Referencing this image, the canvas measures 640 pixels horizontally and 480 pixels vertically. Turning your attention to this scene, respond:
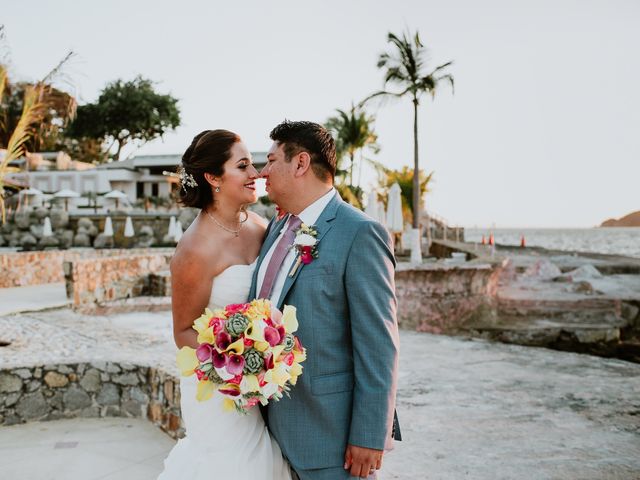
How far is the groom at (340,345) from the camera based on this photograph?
7.87ft

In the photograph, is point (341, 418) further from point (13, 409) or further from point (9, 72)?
point (9, 72)

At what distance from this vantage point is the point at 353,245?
2.45 metres

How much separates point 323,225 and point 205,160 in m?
1.02

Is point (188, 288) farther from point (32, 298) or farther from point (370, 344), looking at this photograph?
point (32, 298)

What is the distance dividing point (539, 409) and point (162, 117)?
5914cm

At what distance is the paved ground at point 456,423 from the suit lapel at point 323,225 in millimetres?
2888

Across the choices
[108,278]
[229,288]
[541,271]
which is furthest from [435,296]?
[541,271]

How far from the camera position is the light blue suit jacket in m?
2.40

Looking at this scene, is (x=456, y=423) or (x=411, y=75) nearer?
(x=456, y=423)

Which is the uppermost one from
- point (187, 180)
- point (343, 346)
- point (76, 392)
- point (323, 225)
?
point (187, 180)

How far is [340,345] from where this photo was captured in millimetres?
2512

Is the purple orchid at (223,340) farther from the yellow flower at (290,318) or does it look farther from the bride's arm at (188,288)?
the bride's arm at (188,288)

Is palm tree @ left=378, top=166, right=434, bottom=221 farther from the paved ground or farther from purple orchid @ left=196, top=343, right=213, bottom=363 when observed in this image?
purple orchid @ left=196, top=343, right=213, bottom=363

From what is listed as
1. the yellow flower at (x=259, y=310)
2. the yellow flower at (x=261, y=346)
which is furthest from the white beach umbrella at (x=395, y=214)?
the yellow flower at (x=261, y=346)
